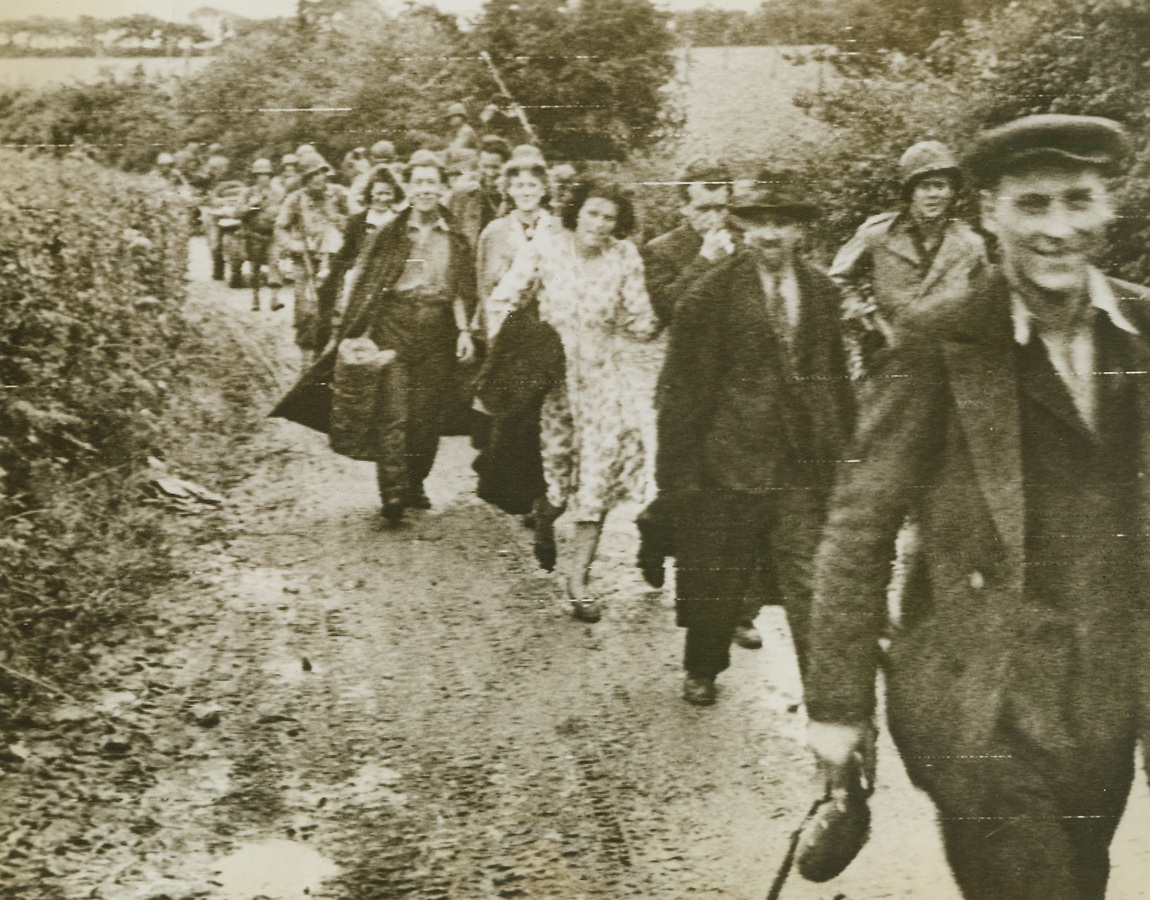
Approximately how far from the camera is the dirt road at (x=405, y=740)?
13.2 ft

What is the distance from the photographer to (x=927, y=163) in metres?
4.46

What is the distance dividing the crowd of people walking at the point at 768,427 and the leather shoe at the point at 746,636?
0.01 m

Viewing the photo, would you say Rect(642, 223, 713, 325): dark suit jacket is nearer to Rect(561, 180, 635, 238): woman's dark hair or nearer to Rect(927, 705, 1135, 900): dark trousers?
Rect(561, 180, 635, 238): woman's dark hair

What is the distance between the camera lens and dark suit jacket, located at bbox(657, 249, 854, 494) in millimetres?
4352

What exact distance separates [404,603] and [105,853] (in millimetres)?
1366

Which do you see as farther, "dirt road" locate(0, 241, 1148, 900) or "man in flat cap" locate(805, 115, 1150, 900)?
"man in flat cap" locate(805, 115, 1150, 900)

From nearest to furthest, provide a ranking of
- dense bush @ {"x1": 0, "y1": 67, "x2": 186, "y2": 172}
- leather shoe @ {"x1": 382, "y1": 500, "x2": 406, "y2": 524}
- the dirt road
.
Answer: the dirt road
dense bush @ {"x1": 0, "y1": 67, "x2": 186, "y2": 172}
leather shoe @ {"x1": 382, "y1": 500, "x2": 406, "y2": 524}

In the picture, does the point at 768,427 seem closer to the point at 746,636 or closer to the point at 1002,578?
the point at 746,636

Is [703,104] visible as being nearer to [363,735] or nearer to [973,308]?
[973,308]

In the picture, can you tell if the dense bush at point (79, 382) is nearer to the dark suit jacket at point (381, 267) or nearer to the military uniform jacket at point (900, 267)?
the dark suit jacket at point (381, 267)

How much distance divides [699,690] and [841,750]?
607 mm

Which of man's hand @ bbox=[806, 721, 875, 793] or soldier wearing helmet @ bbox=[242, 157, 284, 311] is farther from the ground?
soldier wearing helmet @ bbox=[242, 157, 284, 311]

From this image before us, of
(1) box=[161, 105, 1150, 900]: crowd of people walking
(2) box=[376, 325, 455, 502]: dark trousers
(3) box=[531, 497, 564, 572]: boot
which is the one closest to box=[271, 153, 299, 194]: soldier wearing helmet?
(1) box=[161, 105, 1150, 900]: crowd of people walking

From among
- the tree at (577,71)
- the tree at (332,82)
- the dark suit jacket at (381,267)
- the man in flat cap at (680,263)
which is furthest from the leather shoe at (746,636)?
the tree at (332,82)
